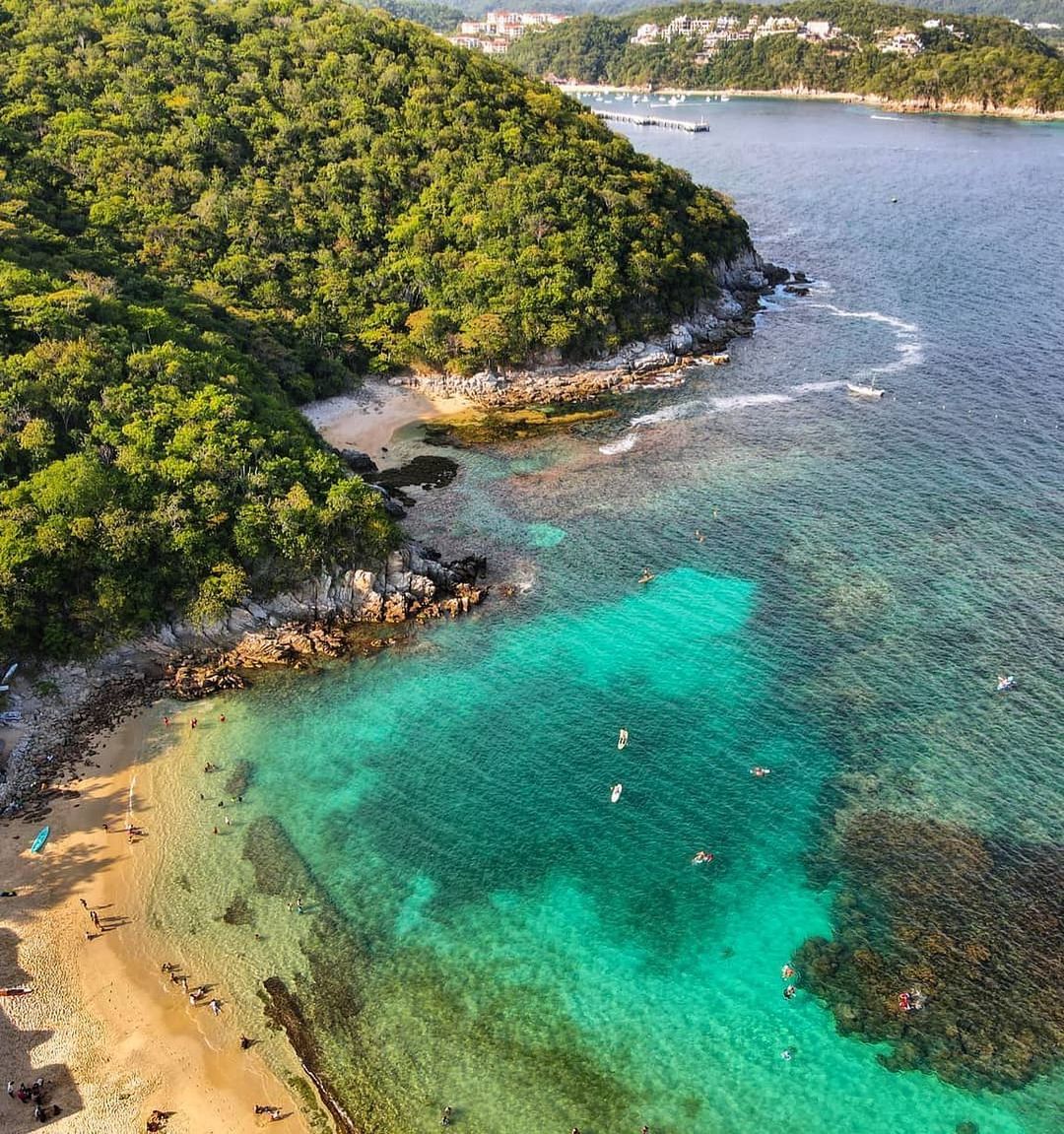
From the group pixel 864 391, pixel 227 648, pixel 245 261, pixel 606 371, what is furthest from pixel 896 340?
pixel 227 648

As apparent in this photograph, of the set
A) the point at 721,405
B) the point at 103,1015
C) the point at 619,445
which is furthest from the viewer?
the point at 721,405

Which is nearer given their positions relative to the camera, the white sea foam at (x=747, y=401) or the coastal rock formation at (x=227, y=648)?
the coastal rock formation at (x=227, y=648)

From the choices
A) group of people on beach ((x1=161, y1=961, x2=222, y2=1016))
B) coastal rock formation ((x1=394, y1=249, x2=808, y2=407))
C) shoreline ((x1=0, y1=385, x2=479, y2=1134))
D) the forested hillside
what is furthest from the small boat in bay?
group of people on beach ((x1=161, y1=961, x2=222, y2=1016))

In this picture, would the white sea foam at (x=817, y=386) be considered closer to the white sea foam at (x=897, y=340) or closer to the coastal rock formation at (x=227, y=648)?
the white sea foam at (x=897, y=340)

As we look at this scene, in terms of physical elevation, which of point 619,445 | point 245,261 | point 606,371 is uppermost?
point 245,261

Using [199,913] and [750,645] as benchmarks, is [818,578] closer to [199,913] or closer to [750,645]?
[750,645]

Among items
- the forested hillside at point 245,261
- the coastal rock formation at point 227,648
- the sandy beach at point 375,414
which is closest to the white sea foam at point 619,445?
the forested hillside at point 245,261

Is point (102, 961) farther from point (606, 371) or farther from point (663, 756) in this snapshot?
point (606, 371)
